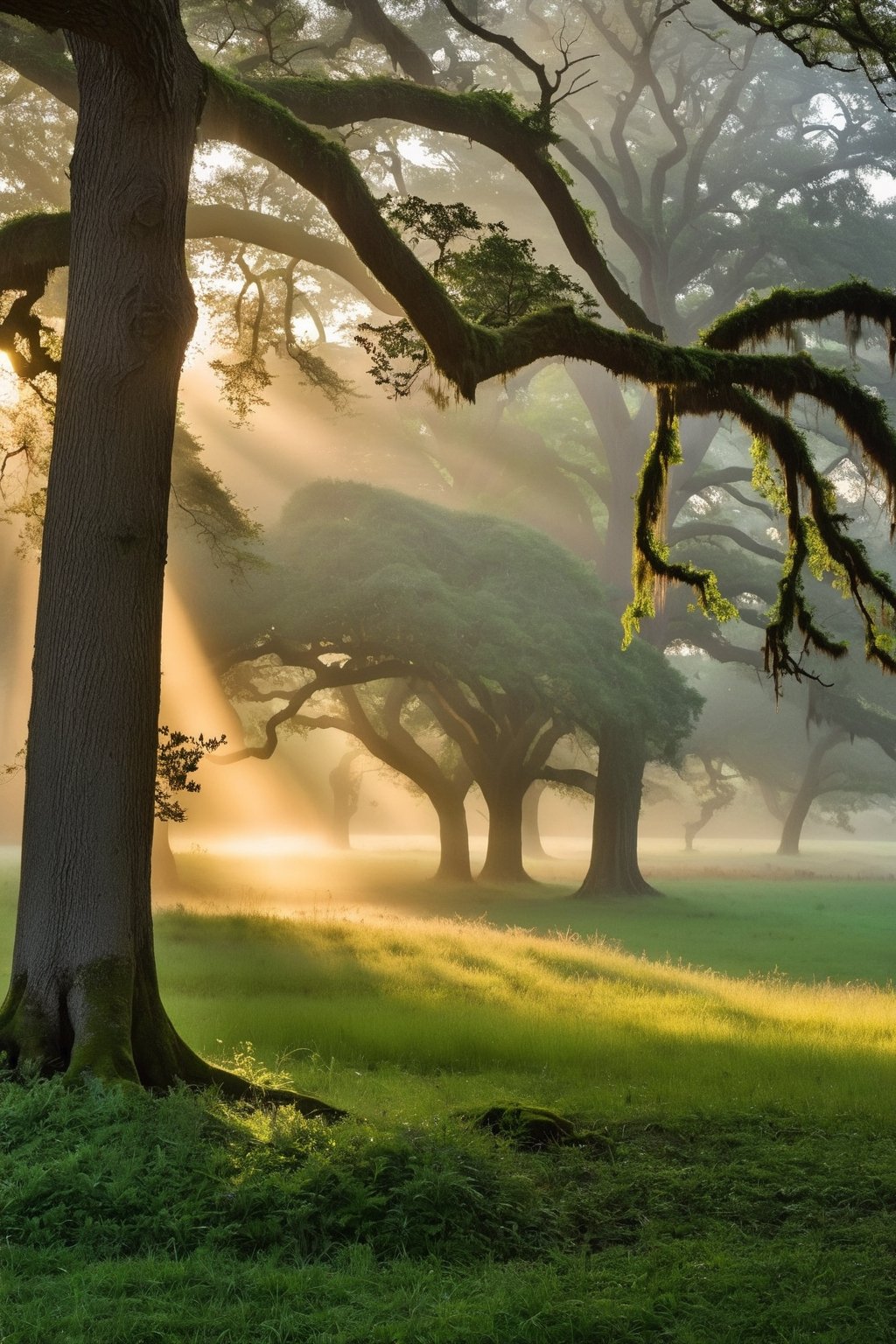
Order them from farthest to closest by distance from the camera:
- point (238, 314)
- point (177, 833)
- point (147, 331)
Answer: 1. point (177, 833)
2. point (238, 314)
3. point (147, 331)

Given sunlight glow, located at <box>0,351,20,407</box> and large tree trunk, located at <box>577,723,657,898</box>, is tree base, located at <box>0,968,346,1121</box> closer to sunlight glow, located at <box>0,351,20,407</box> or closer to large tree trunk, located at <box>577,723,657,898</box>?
sunlight glow, located at <box>0,351,20,407</box>

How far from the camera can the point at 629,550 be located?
1385 inches

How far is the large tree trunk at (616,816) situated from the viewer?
3072cm

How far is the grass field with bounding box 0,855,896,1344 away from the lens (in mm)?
4934

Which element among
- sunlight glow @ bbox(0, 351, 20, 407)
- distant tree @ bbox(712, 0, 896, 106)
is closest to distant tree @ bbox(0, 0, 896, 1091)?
distant tree @ bbox(712, 0, 896, 106)

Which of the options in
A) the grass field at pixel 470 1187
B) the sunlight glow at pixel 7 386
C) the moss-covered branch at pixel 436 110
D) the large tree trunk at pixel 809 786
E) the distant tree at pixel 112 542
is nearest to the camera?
the grass field at pixel 470 1187

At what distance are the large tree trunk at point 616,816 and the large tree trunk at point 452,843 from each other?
3410 millimetres

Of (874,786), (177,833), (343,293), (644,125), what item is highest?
(644,125)

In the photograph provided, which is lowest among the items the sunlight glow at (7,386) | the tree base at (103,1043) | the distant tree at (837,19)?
the tree base at (103,1043)

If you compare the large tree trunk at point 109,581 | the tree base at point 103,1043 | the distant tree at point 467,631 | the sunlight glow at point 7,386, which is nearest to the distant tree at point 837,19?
the large tree trunk at point 109,581

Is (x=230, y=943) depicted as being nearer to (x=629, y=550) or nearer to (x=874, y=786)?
(x=629, y=550)

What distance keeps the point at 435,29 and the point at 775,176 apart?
43.8ft

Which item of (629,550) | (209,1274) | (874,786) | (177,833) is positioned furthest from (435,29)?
(177,833)

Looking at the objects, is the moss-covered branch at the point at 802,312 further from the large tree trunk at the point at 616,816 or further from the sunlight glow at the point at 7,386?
the large tree trunk at the point at 616,816
